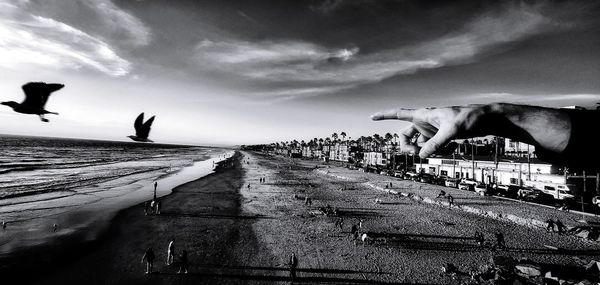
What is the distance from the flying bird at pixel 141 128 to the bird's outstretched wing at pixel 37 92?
3211mm

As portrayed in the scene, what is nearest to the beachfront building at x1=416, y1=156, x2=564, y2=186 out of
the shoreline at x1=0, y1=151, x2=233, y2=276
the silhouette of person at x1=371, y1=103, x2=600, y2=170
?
the silhouette of person at x1=371, y1=103, x2=600, y2=170

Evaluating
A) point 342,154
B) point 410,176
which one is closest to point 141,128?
point 410,176

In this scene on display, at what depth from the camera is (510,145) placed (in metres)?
85.9

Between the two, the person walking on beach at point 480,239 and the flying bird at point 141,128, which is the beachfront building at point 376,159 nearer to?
the person walking on beach at point 480,239

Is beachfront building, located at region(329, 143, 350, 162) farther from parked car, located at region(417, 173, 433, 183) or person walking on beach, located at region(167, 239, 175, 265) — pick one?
person walking on beach, located at region(167, 239, 175, 265)

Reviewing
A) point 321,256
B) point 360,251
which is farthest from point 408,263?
point 321,256

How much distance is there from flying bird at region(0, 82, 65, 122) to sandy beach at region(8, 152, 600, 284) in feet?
31.2

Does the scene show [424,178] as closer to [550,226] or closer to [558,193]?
[558,193]

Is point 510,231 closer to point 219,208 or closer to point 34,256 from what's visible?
point 219,208

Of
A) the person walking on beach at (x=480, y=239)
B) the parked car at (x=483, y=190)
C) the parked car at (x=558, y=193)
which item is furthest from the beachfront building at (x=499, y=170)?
the person walking on beach at (x=480, y=239)

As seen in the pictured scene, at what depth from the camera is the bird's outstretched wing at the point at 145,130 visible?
11797 mm

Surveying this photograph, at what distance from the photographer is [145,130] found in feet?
39.5

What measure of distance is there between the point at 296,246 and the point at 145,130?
11908mm

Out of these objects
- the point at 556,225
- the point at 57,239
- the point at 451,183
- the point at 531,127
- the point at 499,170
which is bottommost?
the point at 57,239
